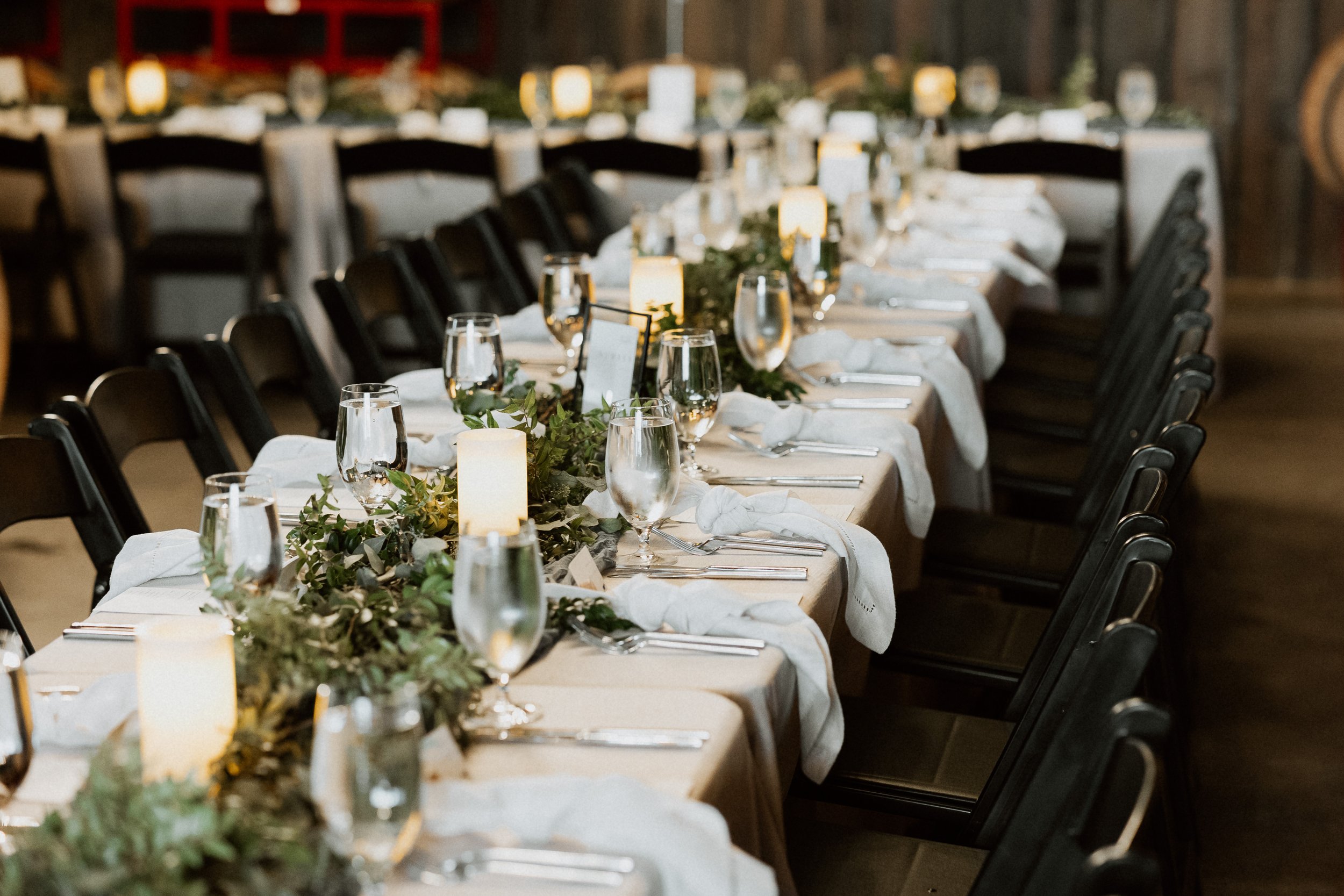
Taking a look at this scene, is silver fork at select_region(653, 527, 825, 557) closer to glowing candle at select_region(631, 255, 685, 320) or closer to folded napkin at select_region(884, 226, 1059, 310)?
glowing candle at select_region(631, 255, 685, 320)

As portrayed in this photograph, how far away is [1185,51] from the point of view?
24.9 ft

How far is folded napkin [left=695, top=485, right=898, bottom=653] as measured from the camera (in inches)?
65.4

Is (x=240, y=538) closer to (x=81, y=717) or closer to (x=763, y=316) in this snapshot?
(x=81, y=717)

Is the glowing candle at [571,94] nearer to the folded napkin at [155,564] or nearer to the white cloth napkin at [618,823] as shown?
the folded napkin at [155,564]

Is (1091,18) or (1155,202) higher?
(1091,18)

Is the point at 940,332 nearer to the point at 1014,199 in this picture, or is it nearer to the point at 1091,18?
the point at 1014,199

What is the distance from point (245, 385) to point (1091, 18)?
6396mm

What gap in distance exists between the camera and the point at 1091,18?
7.69 meters

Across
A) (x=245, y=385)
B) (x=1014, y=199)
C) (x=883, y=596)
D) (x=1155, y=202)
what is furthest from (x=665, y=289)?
(x=1155, y=202)

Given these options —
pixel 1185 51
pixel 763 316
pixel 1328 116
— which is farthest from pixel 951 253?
pixel 1185 51

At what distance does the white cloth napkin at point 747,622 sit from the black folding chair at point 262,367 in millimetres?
1078

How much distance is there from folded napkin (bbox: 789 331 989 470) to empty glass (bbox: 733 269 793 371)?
31 cm

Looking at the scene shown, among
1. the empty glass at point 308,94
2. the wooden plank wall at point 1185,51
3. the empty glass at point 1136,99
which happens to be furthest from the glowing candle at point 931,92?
the empty glass at point 308,94

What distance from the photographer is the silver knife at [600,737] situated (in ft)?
3.87
